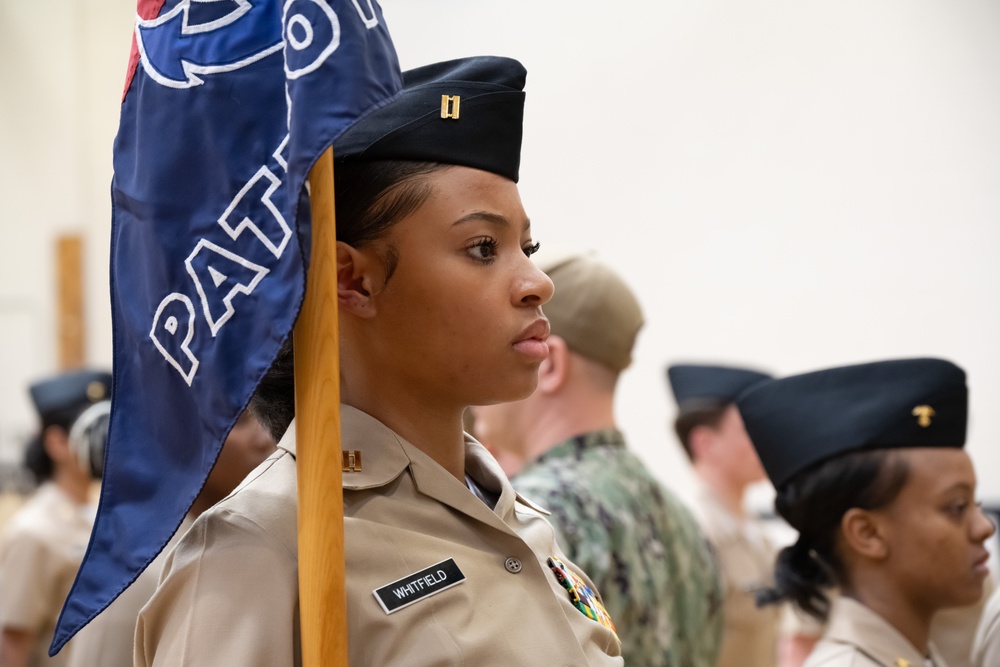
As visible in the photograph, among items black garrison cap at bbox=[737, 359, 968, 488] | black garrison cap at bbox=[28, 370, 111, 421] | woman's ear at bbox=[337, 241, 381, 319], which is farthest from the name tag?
black garrison cap at bbox=[28, 370, 111, 421]

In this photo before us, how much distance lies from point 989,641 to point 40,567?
299 centimetres

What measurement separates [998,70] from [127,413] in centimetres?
481

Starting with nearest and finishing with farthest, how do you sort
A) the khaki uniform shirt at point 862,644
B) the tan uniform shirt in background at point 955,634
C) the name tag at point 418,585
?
the name tag at point 418,585
the khaki uniform shirt at point 862,644
the tan uniform shirt in background at point 955,634

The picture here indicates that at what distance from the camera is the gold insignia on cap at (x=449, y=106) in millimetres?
1284

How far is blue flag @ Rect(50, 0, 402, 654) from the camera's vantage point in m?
1.08

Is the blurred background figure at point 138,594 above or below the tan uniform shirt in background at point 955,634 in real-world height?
above

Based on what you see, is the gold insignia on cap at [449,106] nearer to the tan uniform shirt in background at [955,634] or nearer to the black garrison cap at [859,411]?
the black garrison cap at [859,411]

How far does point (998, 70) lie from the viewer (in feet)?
16.7

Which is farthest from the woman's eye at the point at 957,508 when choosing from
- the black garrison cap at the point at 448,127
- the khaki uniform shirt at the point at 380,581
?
the black garrison cap at the point at 448,127

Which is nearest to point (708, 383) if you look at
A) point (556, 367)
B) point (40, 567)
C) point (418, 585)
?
point (556, 367)

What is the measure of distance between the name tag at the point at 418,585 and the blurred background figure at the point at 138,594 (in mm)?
Result: 805

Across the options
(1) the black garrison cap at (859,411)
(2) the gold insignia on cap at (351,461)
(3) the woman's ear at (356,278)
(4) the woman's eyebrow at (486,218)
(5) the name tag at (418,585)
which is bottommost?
(1) the black garrison cap at (859,411)

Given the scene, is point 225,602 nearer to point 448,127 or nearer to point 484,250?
point 484,250

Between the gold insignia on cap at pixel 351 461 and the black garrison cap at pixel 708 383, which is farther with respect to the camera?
the black garrison cap at pixel 708 383
